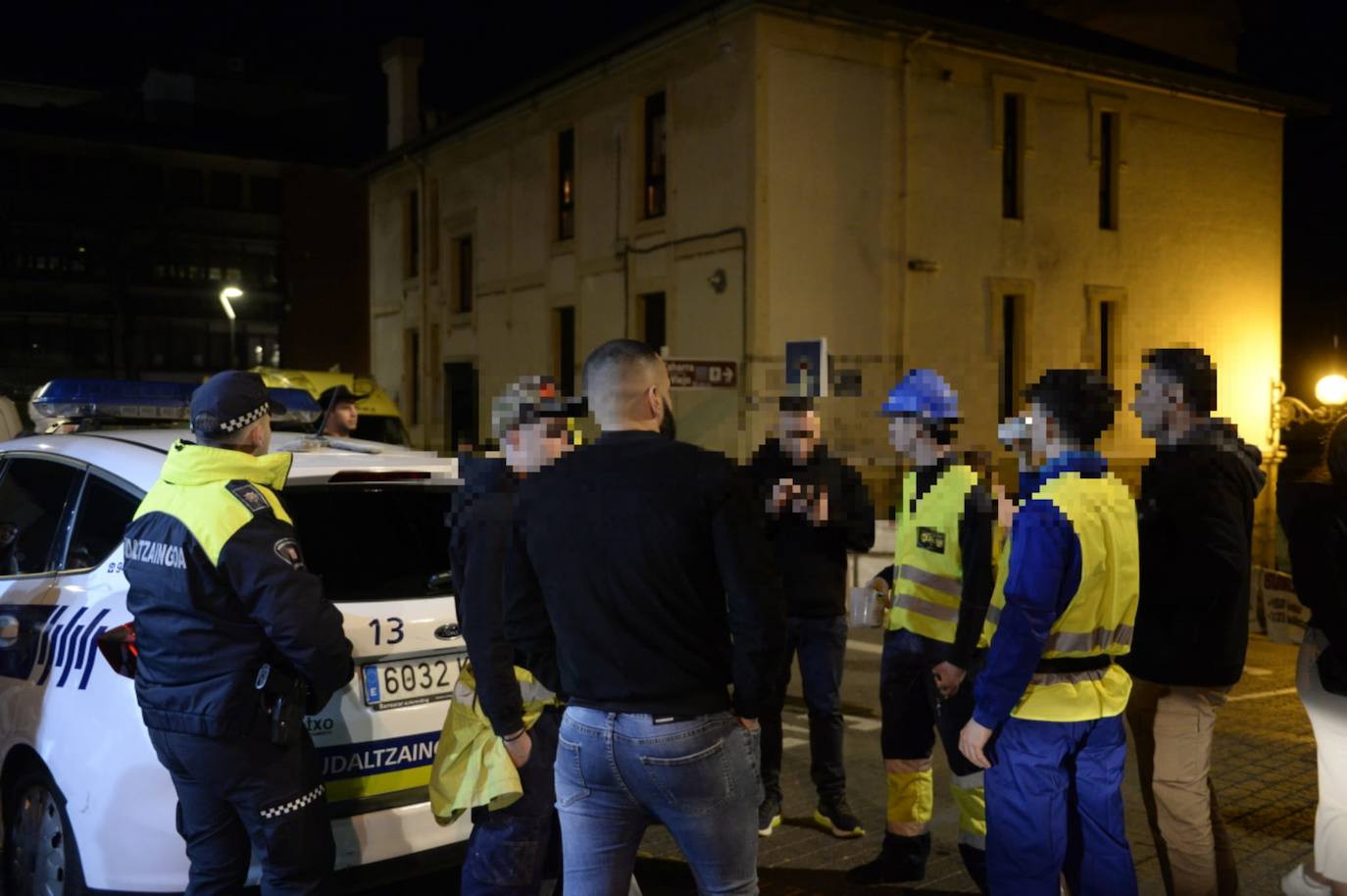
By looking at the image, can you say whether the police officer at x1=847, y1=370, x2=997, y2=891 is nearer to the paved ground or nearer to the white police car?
the paved ground

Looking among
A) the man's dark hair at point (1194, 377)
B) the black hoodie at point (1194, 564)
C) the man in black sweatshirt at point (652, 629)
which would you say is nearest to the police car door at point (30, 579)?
the man in black sweatshirt at point (652, 629)

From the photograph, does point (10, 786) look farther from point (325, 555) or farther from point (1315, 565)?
point (1315, 565)

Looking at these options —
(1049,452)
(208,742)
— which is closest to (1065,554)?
(1049,452)

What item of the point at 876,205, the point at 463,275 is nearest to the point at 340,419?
the point at 876,205

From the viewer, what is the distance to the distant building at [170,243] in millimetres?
43375

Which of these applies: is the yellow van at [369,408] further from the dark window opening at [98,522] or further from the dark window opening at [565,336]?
the dark window opening at [98,522]

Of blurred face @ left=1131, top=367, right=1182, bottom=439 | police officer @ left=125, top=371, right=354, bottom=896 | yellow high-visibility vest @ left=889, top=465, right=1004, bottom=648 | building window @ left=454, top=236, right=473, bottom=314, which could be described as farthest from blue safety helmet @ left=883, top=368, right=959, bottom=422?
building window @ left=454, top=236, right=473, bottom=314

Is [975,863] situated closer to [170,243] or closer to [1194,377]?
[1194,377]

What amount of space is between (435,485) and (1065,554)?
222cm

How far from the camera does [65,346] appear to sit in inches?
1783

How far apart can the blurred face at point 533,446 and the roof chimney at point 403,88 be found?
25.2 meters

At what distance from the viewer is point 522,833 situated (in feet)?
11.9

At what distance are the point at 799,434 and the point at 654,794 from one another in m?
2.79

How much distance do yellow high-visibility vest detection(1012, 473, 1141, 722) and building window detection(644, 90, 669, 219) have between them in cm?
1624
